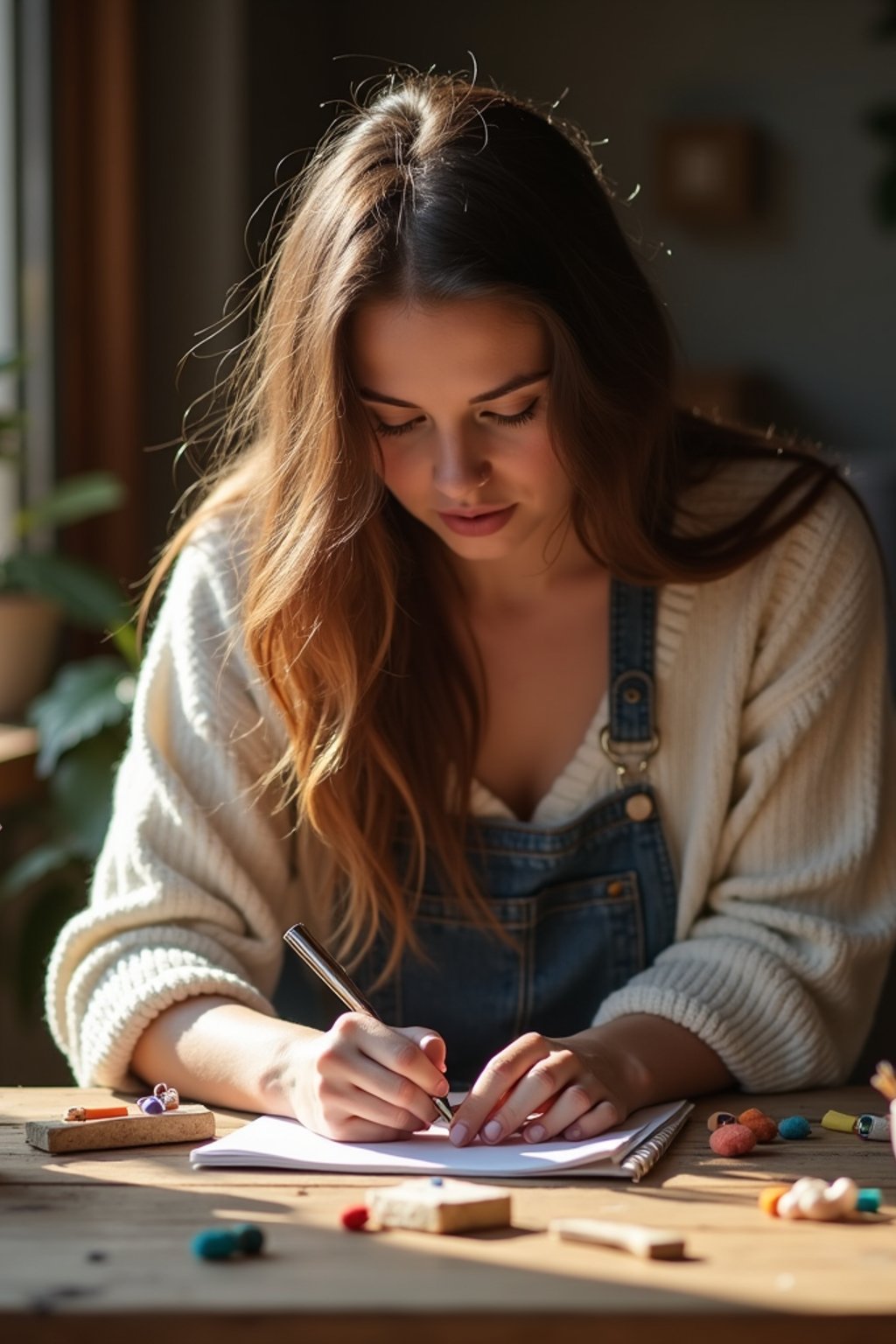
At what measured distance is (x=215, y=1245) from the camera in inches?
35.0

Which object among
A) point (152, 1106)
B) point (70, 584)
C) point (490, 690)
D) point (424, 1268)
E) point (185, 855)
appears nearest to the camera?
point (424, 1268)

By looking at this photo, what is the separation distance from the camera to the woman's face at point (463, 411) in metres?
1.31

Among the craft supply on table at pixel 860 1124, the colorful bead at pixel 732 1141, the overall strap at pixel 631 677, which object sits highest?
the overall strap at pixel 631 677

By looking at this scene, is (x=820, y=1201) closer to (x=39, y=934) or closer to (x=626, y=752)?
(x=626, y=752)

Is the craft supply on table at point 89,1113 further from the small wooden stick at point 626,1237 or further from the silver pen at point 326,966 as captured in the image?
the small wooden stick at point 626,1237

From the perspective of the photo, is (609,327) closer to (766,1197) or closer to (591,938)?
(591,938)

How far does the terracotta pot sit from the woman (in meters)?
1.11

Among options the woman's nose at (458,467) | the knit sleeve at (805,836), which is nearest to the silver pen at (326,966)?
the knit sleeve at (805,836)

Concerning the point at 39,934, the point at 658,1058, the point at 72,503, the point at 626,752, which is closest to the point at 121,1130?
the point at 658,1058

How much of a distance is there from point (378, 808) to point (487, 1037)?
24 cm

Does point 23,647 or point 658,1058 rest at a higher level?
point 23,647

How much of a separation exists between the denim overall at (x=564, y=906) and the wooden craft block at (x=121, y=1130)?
0.42 m

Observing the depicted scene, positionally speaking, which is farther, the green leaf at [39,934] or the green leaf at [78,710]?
the green leaf at [39,934]

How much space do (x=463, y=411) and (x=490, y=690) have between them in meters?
0.36
